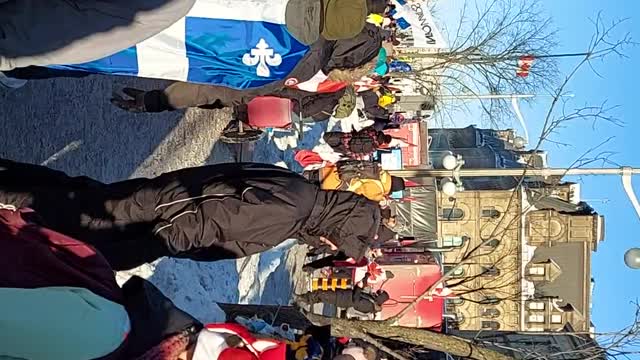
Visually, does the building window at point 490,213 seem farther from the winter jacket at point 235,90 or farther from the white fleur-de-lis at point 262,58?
the white fleur-de-lis at point 262,58

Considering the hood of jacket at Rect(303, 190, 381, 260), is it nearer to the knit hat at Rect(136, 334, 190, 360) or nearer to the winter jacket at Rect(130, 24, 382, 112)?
the winter jacket at Rect(130, 24, 382, 112)

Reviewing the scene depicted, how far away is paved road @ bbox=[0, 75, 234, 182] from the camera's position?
24.1 ft

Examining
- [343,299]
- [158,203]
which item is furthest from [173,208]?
[343,299]

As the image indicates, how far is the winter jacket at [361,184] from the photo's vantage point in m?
11.2

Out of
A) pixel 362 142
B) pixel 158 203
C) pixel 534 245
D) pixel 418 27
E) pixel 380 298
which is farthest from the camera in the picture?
pixel 534 245

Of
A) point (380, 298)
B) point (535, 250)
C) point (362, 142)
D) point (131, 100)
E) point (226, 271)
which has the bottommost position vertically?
point (535, 250)

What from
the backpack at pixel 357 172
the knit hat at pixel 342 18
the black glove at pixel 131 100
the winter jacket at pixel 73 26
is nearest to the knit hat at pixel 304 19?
the knit hat at pixel 342 18

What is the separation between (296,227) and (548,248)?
29.2m

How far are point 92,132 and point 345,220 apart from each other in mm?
3214

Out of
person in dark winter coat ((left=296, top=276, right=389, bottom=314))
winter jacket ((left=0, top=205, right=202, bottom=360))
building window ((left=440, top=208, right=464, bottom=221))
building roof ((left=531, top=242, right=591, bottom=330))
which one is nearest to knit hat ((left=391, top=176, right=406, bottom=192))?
person in dark winter coat ((left=296, top=276, right=389, bottom=314))

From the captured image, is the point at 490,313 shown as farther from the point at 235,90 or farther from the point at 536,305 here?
the point at 235,90

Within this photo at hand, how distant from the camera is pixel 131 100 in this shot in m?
9.04

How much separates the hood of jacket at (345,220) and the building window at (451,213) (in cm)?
2708

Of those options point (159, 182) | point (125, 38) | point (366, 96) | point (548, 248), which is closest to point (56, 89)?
point (159, 182)
